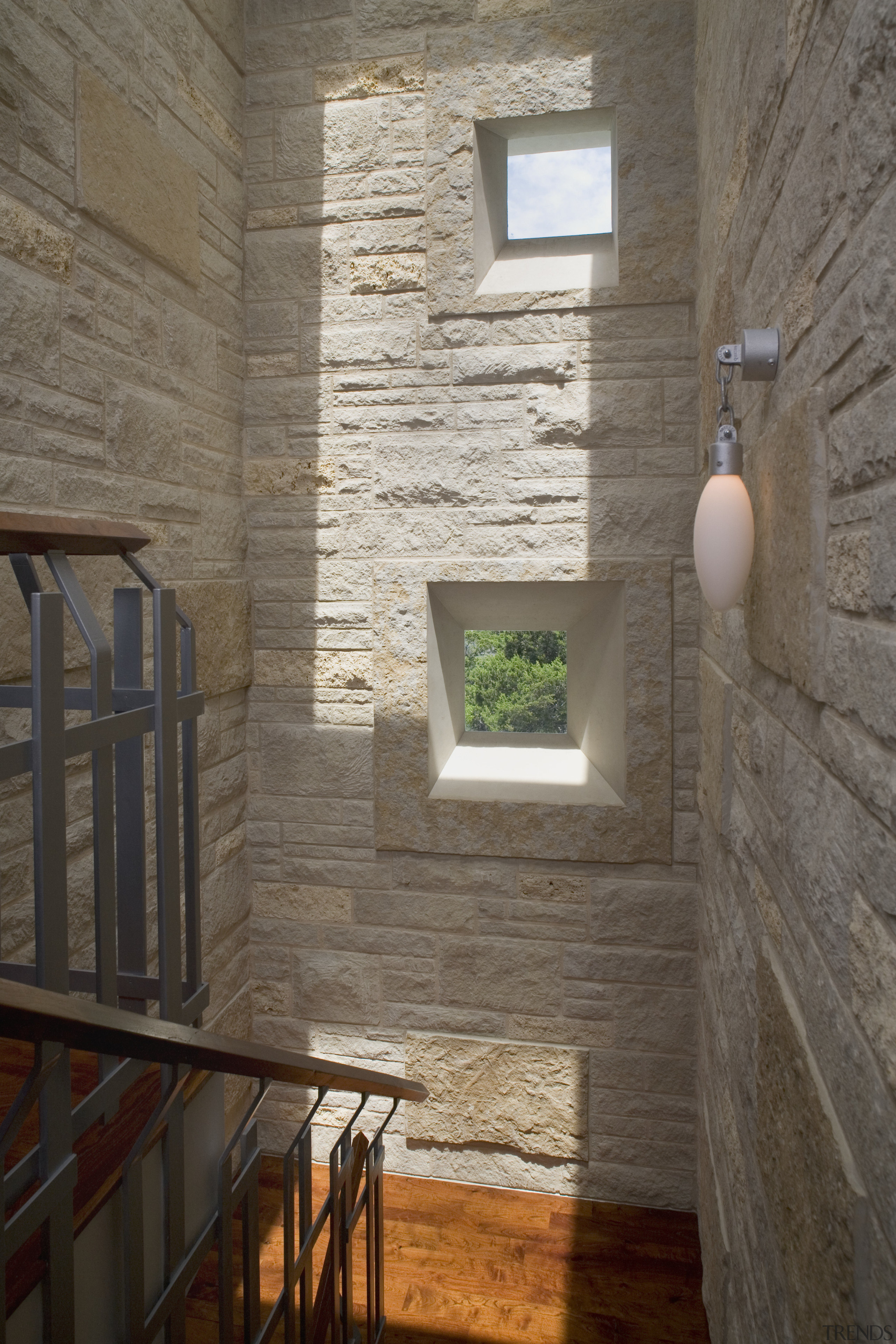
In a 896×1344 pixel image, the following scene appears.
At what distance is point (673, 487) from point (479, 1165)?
196cm

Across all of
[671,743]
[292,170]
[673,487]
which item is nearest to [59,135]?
[292,170]

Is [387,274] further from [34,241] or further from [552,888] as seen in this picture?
[552,888]

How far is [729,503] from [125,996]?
3.23ft

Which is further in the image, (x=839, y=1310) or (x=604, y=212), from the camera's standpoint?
(x=604, y=212)

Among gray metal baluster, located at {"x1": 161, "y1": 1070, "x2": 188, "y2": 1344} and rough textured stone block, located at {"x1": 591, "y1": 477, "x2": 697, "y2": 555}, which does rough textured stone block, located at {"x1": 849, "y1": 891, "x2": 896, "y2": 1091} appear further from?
rough textured stone block, located at {"x1": 591, "y1": 477, "x2": 697, "y2": 555}

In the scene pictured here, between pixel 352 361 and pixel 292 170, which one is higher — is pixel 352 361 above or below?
below

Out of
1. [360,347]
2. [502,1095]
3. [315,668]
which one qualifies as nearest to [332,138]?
[360,347]

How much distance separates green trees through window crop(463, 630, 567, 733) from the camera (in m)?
4.27

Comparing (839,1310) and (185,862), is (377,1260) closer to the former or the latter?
(185,862)

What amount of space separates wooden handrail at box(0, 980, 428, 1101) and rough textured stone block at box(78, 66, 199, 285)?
63.7 inches

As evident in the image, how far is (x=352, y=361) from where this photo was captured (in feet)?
7.77

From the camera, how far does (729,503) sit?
1.03 metres

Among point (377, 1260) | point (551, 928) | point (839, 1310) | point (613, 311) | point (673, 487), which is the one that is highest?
point (613, 311)

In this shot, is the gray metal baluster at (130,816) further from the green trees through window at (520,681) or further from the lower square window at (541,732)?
the green trees through window at (520,681)
